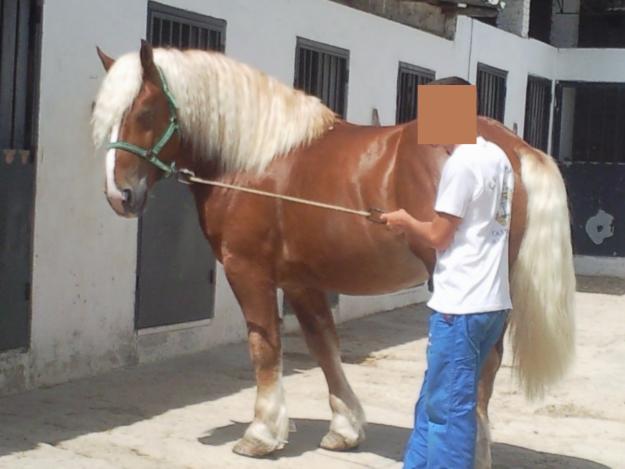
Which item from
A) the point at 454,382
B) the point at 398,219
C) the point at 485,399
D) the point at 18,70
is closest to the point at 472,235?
the point at 398,219

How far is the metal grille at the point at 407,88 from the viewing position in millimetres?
10469

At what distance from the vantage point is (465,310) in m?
3.67

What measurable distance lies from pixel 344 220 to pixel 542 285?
939 mm

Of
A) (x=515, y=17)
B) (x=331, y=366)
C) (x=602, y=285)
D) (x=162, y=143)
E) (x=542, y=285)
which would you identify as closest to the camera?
(x=542, y=285)

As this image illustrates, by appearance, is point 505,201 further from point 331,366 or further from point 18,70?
point 18,70

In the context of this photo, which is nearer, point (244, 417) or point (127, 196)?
point (127, 196)

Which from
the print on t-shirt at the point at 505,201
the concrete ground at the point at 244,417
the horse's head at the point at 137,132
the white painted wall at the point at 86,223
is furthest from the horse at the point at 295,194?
the white painted wall at the point at 86,223

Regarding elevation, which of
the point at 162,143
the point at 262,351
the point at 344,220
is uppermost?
the point at 162,143

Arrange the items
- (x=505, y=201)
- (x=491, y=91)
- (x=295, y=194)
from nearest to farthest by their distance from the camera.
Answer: (x=505, y=201) → (x=295, y=194) → (x=491, y=91)

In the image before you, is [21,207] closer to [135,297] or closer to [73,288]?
[73,288]

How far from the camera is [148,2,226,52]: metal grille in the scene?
6.94 meters

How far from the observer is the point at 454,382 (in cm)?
370

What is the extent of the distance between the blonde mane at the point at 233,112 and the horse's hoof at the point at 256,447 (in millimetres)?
1301

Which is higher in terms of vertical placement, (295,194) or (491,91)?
(491,91)
